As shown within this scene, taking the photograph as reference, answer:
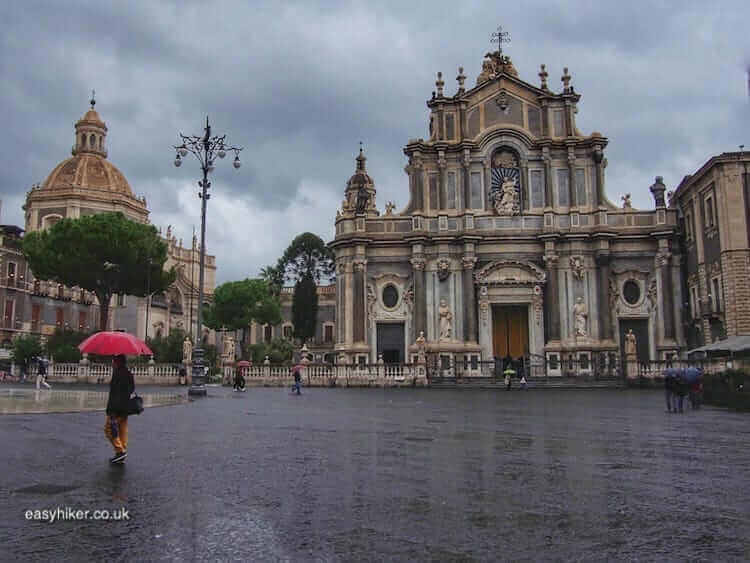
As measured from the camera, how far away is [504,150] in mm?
43719

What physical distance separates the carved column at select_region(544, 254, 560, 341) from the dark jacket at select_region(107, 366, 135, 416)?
34.4 m

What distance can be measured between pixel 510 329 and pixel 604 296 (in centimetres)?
594

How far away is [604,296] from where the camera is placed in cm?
4088

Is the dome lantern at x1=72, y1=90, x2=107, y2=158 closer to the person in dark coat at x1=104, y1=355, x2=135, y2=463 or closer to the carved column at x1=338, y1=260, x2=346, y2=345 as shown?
the carved column at x1=338, y1=260, x2=346, y2=345

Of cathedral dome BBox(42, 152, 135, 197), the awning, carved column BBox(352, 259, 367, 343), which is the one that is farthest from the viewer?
cathedral dome BBox(42, 152, 135, 197)

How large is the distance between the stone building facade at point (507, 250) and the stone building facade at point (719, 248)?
1627 millimetres

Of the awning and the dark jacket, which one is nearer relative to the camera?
the dark jacket

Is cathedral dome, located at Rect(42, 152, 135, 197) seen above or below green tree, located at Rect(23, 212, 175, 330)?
above

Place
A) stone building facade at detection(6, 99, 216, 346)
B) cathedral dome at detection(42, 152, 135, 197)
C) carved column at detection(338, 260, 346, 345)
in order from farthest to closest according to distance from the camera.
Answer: cathedral dome at detection(42, 152, 135, 197), stone building facade at detection(6, 99, 216, 346), carved column at detection(338, 260, 346, 345)

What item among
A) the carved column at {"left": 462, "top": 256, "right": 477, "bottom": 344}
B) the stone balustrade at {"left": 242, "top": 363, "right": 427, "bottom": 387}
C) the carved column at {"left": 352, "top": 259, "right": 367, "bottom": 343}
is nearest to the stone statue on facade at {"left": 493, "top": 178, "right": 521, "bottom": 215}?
the carved column at {"left": 462, "top": 256, "right": 477, "bottom": 344}

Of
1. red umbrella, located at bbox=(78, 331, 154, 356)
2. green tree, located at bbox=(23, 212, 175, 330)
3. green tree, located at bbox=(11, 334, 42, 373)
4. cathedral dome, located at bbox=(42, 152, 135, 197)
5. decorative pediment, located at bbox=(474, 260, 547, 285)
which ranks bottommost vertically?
red umbrella, located at bbox=(78, 331, 154, 356)

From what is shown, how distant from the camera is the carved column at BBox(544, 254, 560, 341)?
40844 millimetres

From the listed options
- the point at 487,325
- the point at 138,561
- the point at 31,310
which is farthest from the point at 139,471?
the point at 31,310

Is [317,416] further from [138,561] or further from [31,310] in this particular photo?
[31,310]
